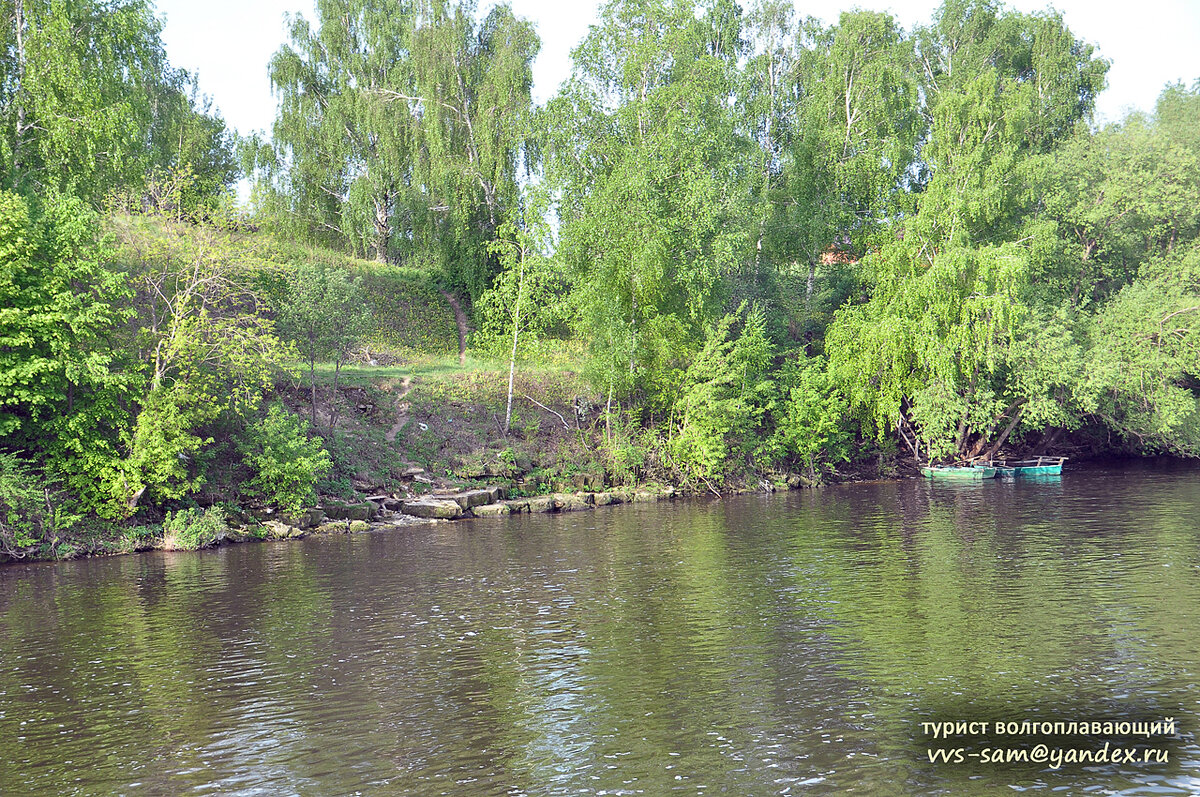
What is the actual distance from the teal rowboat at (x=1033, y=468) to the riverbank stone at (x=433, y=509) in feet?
94.0

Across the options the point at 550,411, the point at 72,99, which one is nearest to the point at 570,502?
the point at 550,411

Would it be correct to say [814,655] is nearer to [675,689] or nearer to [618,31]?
[675,689]

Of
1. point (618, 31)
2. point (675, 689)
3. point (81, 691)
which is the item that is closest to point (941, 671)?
point (675, 689)

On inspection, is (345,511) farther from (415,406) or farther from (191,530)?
(415,406)

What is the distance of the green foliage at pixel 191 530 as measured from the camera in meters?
31.2

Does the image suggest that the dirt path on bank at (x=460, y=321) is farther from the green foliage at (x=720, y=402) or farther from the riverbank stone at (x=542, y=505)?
the riverbank stone at (x=542, y=505)

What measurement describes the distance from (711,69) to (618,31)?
509 centimetres

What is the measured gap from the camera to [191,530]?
103 feet

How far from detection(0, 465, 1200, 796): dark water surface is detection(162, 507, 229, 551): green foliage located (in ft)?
5.42

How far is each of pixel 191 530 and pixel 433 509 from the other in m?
9.47

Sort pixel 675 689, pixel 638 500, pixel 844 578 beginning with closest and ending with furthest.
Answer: pixel 675 689, pixel 844 578, pixel 638 500

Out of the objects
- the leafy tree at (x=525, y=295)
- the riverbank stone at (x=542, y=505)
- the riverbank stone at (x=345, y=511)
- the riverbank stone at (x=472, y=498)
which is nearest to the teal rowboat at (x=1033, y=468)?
the riverbank stone at (x=542, y=505)

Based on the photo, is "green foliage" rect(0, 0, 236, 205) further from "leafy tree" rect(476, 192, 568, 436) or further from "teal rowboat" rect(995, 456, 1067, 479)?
"teal rowboat" rect(995, 456, 1067, 479)

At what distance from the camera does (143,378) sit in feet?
101
